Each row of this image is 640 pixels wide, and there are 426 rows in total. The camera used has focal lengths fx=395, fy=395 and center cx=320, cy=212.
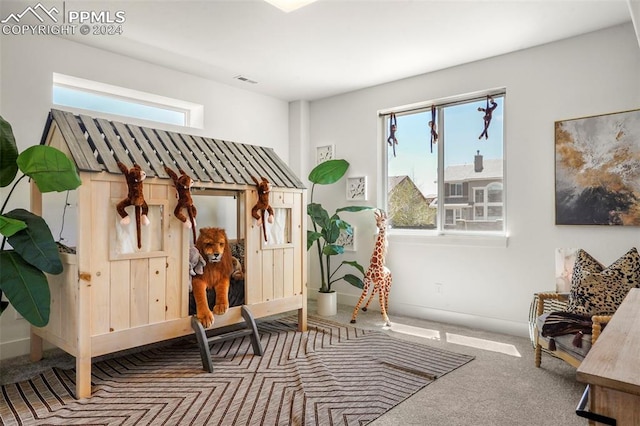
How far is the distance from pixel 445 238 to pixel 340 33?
2266 mm

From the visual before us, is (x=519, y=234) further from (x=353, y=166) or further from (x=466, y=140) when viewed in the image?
(x=353, y=166)

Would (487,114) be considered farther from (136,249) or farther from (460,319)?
(136,249)

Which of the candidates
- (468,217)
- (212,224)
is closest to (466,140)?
(468,217)

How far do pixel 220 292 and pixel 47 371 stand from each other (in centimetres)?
131

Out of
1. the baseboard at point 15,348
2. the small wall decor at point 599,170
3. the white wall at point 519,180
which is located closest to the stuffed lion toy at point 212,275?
the baseboard at point 15,348

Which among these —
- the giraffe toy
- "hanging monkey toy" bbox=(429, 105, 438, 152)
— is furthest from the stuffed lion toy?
"hanging monkey toy" bbox=(429, 105, 438, 152)

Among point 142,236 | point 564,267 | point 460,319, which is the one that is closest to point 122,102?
point 142,236

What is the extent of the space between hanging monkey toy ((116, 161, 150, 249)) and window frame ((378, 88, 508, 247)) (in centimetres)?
279

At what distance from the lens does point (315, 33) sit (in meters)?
3.27

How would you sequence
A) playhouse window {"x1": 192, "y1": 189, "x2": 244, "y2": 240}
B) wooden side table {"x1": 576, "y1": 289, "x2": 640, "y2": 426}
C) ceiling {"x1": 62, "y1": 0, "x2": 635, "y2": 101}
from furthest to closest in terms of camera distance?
playhouse window {"x1": 192, "y1": 189, "x2": 244, "y2": 240} < ceiling {"x1": 62, "y1": 0, "x2": 635, "y2": 101} < wooden side table {"x1": 576, "y1": 289, "x2": 640, "y2": 426}

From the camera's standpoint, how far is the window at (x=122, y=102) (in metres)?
3.49

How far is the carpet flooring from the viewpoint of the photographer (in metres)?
2.23

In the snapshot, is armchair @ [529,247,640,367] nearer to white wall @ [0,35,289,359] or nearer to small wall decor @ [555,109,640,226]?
small wall decor @ [555,109,640,226]

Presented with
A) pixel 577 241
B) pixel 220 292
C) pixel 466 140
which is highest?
pixel 466 140
